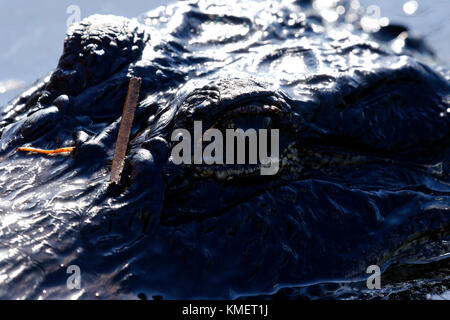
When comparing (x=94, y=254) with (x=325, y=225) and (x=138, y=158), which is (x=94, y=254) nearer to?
(x=138, y=158)

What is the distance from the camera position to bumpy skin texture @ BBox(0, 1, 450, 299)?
2.26 metres

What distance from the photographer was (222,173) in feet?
7.96

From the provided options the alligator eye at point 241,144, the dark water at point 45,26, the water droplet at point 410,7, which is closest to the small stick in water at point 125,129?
the alligator eye at point 241,144

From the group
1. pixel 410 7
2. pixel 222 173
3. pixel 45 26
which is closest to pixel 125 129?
pixel 222 173

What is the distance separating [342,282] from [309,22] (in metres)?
1.77

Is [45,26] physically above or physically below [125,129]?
above

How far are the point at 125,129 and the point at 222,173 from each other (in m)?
0.48

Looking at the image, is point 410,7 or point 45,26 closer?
point 410,7

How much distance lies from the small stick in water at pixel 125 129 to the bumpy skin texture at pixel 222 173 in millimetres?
35

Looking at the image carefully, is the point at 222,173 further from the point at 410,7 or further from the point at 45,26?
the point at 45,26

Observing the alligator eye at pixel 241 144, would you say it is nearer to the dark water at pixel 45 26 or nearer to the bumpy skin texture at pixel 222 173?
the bumpy skin texture at pixel 222 173

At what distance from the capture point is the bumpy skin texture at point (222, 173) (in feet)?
7.41

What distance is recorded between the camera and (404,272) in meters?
2.69

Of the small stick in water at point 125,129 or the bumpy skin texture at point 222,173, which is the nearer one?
the bumpy skin texture at point 222,173
